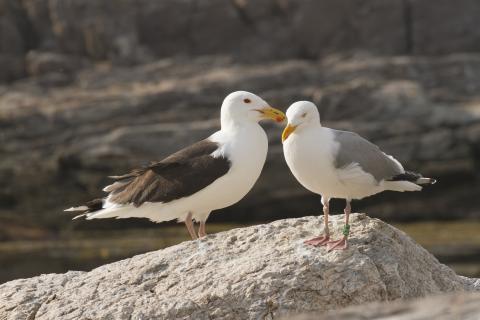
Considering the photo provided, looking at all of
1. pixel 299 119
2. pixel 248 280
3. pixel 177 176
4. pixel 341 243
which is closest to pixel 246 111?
pixel 177 176

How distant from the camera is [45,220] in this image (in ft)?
89.6

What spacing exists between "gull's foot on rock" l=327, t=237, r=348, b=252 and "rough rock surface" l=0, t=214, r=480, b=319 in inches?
1.9

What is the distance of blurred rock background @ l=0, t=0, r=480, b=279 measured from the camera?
27.3 metres

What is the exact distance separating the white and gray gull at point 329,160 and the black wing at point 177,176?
1.24m

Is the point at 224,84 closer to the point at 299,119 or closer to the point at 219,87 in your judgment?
the point at 219,87

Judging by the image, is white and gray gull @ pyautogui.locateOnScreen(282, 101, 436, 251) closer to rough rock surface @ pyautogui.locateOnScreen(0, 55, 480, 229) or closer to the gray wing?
the gray wing

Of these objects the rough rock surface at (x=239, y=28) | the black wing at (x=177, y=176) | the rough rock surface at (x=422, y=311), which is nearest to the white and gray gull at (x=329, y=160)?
the black wing at (x=177, y=176)

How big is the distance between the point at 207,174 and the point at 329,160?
1695mm

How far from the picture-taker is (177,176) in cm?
964

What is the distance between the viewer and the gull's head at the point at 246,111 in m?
9.49

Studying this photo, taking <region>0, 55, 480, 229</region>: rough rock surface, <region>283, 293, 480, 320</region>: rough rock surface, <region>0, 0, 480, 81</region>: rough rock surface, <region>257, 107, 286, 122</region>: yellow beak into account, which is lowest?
<region>0, 55, 480, 229</region>: rough rock surface

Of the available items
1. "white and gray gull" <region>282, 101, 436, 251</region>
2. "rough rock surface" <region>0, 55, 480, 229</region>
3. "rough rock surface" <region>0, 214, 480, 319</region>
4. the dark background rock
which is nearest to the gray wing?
"white and gray gull" <region>282, 101, 436, 251</region>

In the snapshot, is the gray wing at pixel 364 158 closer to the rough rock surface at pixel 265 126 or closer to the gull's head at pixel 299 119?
the gull's head at pixel 299 119

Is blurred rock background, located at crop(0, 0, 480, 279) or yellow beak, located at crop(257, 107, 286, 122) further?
blurred rock background, located at crop(0, 0, 480, 279)
